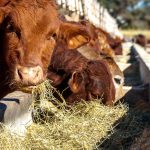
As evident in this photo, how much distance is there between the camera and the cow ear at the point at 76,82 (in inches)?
287

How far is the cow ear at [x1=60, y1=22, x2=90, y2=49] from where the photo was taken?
5.98m

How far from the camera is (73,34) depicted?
6.09 m

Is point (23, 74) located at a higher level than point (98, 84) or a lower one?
higher

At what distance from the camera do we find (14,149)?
536 cm

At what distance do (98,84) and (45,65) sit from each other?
6.68ft

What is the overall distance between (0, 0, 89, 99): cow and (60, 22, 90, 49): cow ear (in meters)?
0.49

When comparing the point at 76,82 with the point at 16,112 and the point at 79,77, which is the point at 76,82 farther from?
the point at 16,112

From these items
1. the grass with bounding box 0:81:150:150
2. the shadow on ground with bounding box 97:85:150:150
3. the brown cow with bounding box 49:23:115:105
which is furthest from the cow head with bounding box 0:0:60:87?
the brown cow with bounding box 49:23:115:105

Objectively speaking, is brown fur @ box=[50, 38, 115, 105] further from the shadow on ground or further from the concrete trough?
the concrete trough

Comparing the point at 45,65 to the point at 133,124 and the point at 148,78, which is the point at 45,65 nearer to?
the point at 133,124

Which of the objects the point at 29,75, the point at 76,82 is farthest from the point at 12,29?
the point at 76,82

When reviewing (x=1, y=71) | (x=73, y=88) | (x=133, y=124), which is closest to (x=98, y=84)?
(x=73, y=88)

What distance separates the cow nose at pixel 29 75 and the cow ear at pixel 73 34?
109 cm

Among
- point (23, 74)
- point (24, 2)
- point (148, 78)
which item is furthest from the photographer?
point (148, 78)
